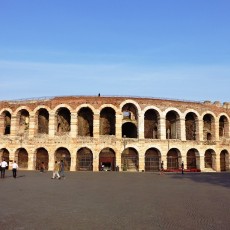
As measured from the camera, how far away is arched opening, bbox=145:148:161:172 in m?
33.4

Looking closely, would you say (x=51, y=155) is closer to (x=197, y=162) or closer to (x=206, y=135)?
(x=197, y=162)

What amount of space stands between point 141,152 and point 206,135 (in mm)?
10158

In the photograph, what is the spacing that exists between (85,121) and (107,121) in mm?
2731

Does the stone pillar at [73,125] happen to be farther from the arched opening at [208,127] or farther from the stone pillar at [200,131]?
the arched opening at [208,127]

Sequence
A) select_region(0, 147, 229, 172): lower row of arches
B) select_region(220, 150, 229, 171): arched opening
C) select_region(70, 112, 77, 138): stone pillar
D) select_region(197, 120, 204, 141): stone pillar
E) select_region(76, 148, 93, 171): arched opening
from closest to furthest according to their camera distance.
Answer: select_region(70, 112, 77, 138): stone pillar < select_region(76, 148, 93, 171): arched opening < select_region(0, 147, 229, 172): lower row of arches < select_region(197, 120, 204, 141): stone pillar < select_region(220, 150, 229, 171): arched opening

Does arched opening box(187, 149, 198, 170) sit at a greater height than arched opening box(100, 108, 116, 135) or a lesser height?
lesser

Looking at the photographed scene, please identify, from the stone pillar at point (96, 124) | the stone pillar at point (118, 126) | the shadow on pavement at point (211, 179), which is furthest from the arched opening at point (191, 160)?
the stone pillar at point (96, 124)

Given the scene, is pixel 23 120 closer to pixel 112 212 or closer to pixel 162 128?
pixel 162 128

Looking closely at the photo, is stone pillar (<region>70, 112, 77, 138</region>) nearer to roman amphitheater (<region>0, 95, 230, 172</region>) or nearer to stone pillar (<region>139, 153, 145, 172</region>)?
roman amphitheater (<region>0, 95, 230, 172</region>)

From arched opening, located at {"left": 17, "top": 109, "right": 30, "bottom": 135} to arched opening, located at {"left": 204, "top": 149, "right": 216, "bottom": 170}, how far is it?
74.2 ft

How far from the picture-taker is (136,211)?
827 cm

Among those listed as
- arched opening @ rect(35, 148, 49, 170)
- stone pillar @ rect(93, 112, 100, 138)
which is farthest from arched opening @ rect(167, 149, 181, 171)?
arched opening @ rect(35, 148, 49, 170)

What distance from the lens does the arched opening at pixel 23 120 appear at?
34259 millimetres

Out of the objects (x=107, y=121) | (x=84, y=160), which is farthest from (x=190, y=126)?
(x=84, y=160)
